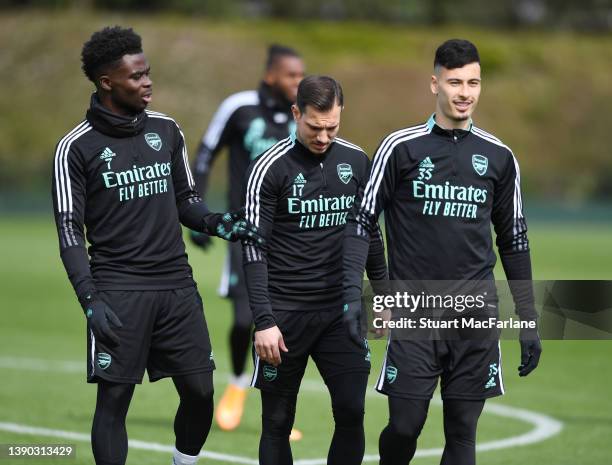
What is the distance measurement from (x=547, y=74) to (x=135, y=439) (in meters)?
49.0

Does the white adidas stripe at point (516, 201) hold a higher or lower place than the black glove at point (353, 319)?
higher

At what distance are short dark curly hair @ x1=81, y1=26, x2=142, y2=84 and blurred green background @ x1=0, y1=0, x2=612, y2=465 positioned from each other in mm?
2716

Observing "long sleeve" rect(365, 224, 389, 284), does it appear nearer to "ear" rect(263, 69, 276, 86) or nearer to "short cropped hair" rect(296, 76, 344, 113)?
"short cropped hair" rect(296, 76, 344, 113)

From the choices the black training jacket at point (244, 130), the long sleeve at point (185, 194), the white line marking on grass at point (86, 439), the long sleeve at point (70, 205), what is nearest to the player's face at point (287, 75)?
the black training jacket at point (244, 130)

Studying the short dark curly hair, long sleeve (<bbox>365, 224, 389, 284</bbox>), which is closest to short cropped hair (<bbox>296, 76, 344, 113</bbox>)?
long sleeve (<bbox>365, 224, 389, 284</bbox>)

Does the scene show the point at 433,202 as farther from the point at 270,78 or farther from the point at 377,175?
the point at 270,78

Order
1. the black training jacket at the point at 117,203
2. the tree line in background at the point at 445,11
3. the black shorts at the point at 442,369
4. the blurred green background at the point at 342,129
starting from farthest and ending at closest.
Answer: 1. the tree line in background at the point at 445,11
2. the blurred green background at the point at 342,129
3. the black training jacket at the point at 117,203
4. the black shorts at the point at 442,369

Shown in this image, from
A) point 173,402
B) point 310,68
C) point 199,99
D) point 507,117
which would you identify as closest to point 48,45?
point 199,99

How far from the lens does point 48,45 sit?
49.7 m

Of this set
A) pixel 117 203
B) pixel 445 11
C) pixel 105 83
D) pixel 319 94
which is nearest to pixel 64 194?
pixel 117 203

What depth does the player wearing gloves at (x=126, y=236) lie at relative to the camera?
5859 mm

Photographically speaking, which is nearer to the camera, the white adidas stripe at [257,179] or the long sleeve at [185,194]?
the white adidas stripe at [257,179]

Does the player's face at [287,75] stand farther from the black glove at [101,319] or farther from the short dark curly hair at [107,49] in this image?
the black glove at [101,319]

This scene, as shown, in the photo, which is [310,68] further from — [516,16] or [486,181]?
[486,181]
